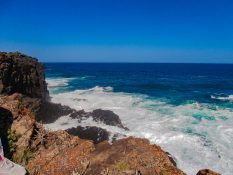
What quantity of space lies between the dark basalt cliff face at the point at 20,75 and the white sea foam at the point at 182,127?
5.56m

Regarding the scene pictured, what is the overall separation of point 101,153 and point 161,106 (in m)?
34.6

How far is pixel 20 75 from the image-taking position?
110 ft

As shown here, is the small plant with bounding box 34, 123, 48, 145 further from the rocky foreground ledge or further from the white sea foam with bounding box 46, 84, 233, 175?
the white sea foam with bounding box 46, 84, 233, 175

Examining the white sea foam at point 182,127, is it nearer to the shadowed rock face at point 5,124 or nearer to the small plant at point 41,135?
the small plant at point 41,135

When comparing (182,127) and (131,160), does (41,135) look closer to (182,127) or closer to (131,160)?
(131,160)

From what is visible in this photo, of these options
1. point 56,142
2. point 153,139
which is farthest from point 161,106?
point 56,142

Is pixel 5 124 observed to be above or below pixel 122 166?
above

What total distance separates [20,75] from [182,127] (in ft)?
64.3

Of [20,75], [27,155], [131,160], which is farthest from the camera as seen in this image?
[20,75]

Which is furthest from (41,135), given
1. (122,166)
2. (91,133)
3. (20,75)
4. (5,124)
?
(20,75)

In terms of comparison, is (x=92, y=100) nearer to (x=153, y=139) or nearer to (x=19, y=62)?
(x=19, y=62)

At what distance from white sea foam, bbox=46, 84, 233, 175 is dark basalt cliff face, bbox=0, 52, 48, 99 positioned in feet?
18.2

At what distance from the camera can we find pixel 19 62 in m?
34.4

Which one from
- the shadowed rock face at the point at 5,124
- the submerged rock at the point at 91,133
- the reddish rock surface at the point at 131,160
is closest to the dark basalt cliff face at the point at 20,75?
the submerged rock at the point at 91,133
